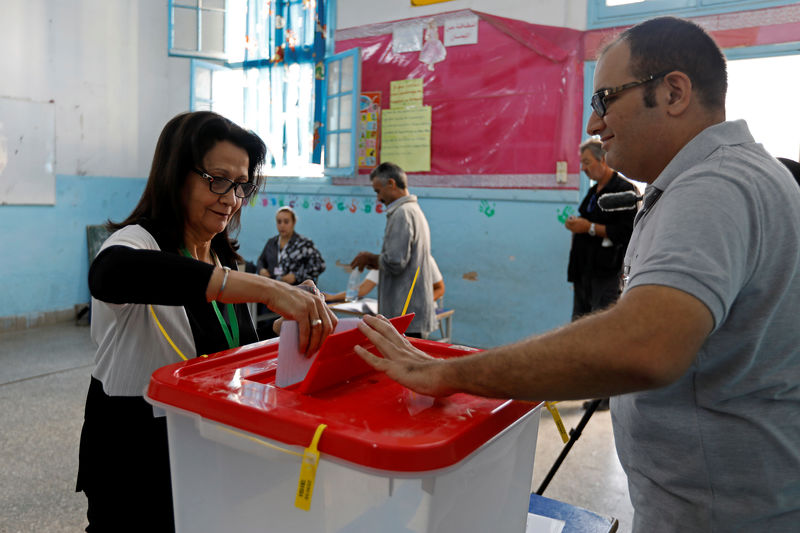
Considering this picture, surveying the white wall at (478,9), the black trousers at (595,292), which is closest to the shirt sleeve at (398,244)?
the black trousers at (595,292)

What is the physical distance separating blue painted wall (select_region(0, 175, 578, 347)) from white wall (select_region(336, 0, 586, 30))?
1260 millimetres

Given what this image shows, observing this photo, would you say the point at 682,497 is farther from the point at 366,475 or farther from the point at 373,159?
the point at 373,159

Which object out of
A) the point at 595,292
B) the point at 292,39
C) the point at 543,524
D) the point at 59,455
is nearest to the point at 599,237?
the point at 595,292

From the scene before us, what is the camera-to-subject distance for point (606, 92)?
0.87 metres

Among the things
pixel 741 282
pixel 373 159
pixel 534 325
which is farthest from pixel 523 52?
pixel 741 282

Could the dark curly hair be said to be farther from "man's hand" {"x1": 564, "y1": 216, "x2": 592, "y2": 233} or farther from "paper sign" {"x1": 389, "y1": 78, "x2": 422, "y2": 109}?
"paper sign" {"x1": 389, "y1": 78, "x2": 422, "y2": 109}

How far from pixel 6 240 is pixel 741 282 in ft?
18.4

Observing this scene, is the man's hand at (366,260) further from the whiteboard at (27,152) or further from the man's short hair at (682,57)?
the whiteboard at (27,152)

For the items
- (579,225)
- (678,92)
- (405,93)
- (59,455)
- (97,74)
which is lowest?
(59,455)

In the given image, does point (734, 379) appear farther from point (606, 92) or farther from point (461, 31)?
point (461, 31)

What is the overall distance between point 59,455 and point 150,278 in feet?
7.38

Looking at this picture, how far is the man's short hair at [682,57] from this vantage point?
32.2 inches

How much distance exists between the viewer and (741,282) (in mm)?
672

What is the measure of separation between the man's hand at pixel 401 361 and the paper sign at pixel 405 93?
14.1ft
